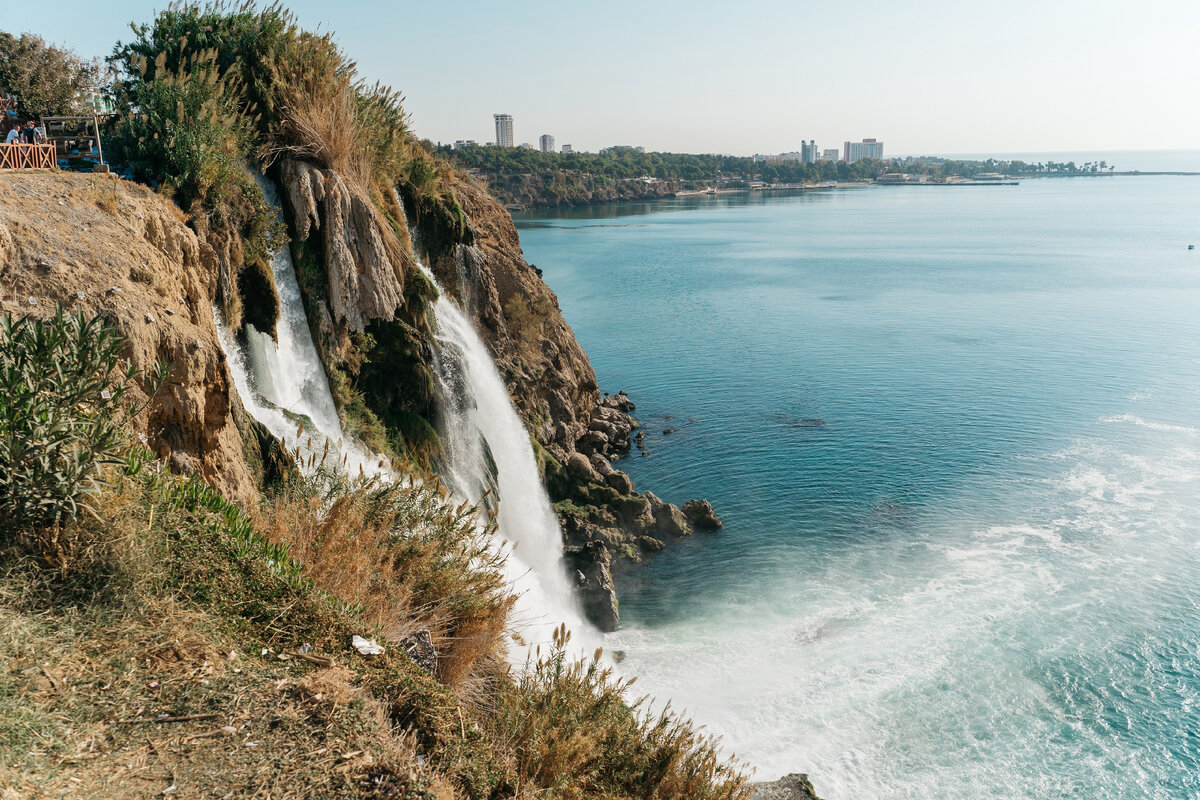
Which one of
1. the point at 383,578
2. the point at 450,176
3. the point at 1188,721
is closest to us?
the point at 383,578

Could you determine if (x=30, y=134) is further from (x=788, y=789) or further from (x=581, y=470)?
(x=788, y=789)

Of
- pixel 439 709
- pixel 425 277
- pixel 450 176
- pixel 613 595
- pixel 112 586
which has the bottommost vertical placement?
pixel 613 595

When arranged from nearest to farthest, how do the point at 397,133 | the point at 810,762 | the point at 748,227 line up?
the point at 810,762, the point at 397,133, the point at 748,227

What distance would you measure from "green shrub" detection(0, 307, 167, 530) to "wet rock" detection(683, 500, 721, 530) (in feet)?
69.7

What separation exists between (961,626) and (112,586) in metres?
19.6

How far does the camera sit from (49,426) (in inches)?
230

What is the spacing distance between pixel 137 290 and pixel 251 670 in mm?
5199

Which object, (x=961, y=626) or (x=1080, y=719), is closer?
(x=1080, y=719)

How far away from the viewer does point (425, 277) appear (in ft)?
63.9

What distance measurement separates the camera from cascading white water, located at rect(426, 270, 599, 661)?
18.6 meters

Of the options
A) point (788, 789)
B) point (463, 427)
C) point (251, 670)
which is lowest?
point (788, 789)

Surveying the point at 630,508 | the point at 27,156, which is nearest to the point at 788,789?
the point at 630,508

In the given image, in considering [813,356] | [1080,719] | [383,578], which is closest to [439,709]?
[383,578]

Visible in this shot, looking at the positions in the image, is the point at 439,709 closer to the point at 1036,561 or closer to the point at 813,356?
the point at 1036,561
